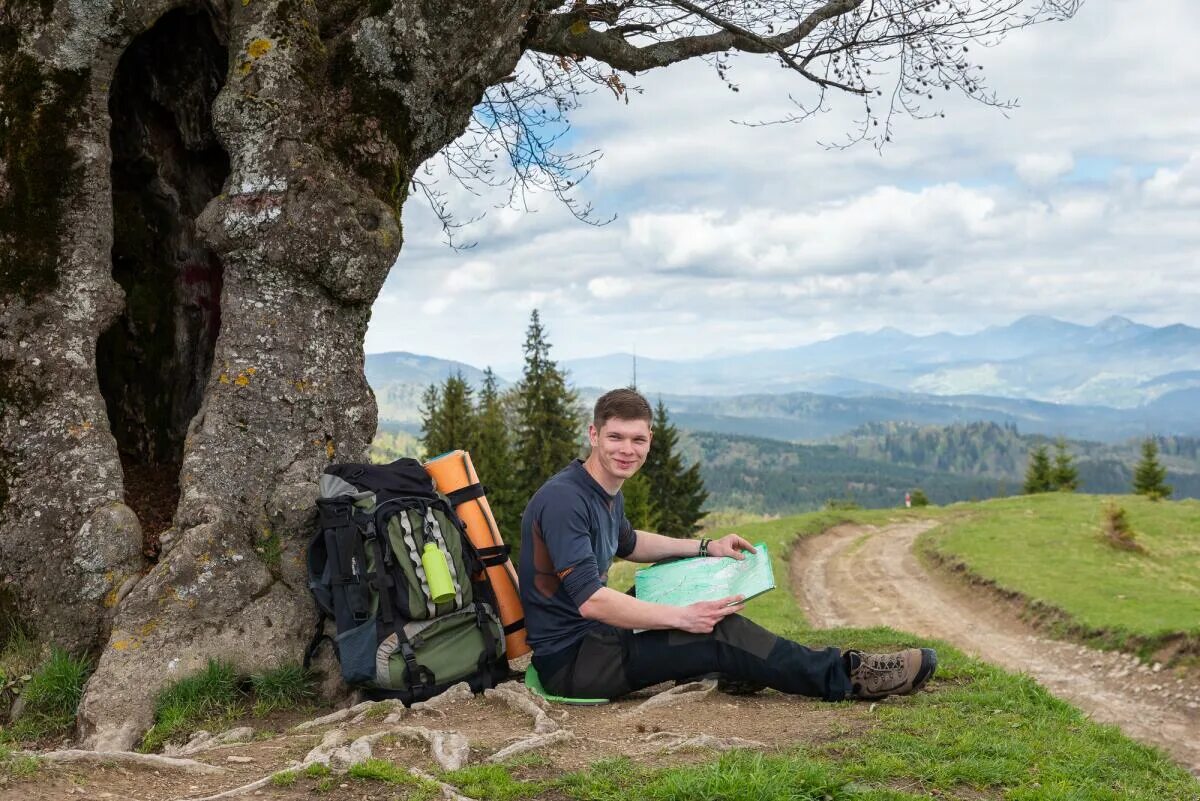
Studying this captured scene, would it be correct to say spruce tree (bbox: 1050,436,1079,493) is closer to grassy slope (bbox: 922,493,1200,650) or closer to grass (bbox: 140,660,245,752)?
grassy slope (bbox: 922,493,1200,650)

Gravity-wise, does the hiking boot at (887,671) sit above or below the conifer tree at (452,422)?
below

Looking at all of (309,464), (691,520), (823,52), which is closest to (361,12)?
(309,464)

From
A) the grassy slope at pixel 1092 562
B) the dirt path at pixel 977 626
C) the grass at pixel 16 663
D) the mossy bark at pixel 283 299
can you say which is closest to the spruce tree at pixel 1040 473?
the grassy slope at pixel 1092 562

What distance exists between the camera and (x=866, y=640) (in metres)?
11.9

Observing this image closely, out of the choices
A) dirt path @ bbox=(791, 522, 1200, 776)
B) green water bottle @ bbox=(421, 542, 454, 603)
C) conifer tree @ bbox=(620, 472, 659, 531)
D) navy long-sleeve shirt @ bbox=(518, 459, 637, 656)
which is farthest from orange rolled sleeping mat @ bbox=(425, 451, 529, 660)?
conifer tree @ bbox=(620, 472, 659, 531)

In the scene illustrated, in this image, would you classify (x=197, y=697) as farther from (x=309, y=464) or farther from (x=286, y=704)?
(x=309, y=464)

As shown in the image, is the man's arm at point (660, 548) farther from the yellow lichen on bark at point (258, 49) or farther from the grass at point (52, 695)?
the yellow lichen on bark at point (258, 49)

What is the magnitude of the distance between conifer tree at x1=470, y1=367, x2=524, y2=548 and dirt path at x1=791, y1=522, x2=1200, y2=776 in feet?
63.4

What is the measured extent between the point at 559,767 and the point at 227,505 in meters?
3.97

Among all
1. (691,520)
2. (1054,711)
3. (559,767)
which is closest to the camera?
(559,767)

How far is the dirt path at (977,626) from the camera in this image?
13.6m

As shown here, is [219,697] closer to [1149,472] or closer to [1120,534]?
[1120,534]

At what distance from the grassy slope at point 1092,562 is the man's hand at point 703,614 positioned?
1294 centimetres

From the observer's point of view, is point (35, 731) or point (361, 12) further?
point (361, 12)
